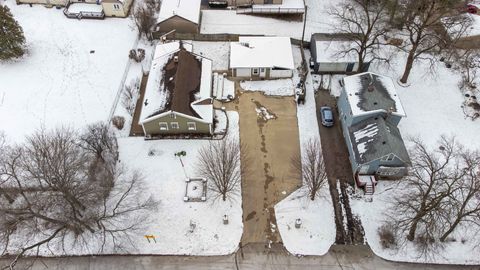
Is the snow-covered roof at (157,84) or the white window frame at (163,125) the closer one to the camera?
the white window frame at (163,125)

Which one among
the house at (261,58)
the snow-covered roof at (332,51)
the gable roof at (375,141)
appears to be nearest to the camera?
the gable roof at (375,141)

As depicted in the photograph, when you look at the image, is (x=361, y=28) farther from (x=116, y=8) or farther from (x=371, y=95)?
(x=116, y=8)

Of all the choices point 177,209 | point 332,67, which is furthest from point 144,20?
point 177,209

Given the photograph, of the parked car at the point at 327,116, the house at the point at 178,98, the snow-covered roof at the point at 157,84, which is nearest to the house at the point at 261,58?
the house at the point at 178,98

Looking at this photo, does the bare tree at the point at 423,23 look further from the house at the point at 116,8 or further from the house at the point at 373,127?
the house at the point at 116,8

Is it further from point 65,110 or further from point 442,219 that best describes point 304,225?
point 65,110

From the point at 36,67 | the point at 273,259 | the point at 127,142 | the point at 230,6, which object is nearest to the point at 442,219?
the point at 273,259

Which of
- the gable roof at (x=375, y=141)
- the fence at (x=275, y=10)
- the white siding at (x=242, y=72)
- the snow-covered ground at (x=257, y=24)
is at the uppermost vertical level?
the fence at (x=275, y=10)
